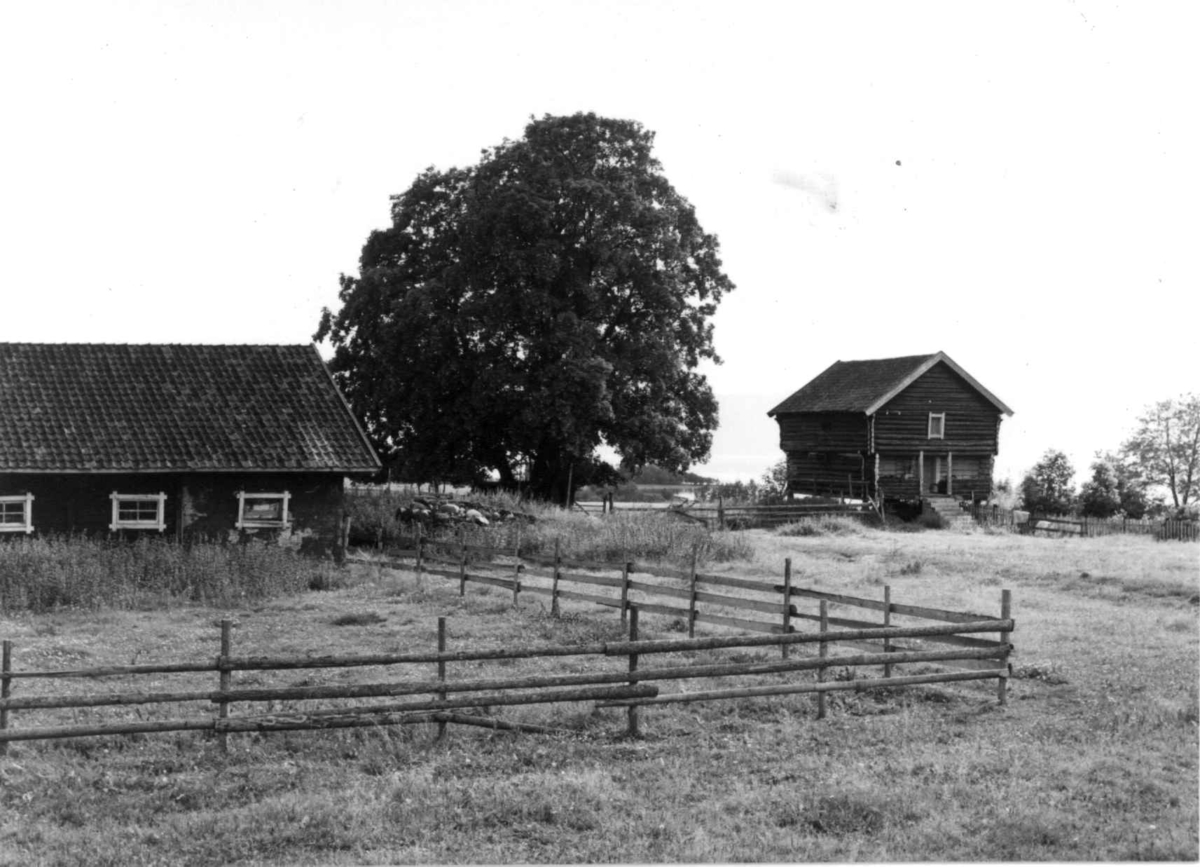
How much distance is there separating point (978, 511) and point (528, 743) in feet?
115

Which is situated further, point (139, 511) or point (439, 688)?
point (139, 511)

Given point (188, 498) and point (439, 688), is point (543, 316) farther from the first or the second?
point (439, 688)

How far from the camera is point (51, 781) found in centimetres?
1012

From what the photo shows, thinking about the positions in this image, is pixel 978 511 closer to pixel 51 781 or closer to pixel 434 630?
pixel 434 630

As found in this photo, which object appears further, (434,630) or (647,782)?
(434,630)

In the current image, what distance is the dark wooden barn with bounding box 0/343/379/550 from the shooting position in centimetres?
2394

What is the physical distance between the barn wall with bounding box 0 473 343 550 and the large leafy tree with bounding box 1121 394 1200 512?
36739 millimetres

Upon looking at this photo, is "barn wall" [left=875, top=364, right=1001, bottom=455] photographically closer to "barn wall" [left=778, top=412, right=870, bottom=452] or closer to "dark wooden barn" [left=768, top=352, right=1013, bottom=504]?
"dark wooden barn" [left=768, top=352, right=1013, bottom=504]

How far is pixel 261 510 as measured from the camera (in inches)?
1004

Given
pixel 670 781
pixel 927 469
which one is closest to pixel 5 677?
pixel 670 781

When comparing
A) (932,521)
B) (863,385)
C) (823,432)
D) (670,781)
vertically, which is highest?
(863,385)

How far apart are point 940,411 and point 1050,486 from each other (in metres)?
4.73

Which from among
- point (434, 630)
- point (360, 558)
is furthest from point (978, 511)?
point (434, 630)

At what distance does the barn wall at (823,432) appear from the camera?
44312 mm
